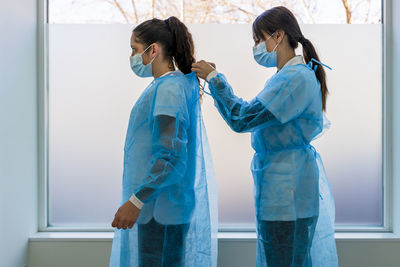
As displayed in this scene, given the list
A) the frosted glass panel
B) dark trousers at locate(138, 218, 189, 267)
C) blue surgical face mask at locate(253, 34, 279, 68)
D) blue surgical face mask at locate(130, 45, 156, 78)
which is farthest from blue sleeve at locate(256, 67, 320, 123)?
the frosted glass panel

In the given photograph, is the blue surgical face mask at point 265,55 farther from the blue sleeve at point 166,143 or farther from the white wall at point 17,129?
the white wall at point 17,129

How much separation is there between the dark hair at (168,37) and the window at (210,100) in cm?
76

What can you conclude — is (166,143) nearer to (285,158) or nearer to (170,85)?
(170,85)

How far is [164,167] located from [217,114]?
100 cm

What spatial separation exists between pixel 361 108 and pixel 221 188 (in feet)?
2.89

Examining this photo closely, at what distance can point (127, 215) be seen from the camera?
1226mm

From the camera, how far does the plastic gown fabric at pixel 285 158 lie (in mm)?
1353

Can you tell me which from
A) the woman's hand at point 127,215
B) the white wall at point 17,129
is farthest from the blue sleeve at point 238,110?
the white wall at point 17,129

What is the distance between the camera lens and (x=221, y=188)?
7.16 ft

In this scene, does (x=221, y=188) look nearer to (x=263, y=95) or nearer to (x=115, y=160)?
(x=115, y=160)

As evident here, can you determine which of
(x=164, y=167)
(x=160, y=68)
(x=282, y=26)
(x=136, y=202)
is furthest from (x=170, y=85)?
(x=282, y=26)

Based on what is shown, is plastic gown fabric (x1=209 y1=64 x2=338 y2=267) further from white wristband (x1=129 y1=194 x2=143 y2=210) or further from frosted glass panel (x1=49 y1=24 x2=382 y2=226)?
frosted glass panel (x1=49 y1=24 x2=382 y2=226)

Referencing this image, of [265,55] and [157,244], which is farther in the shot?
[265,55]

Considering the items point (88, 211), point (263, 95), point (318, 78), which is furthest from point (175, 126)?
point (88, 211)
